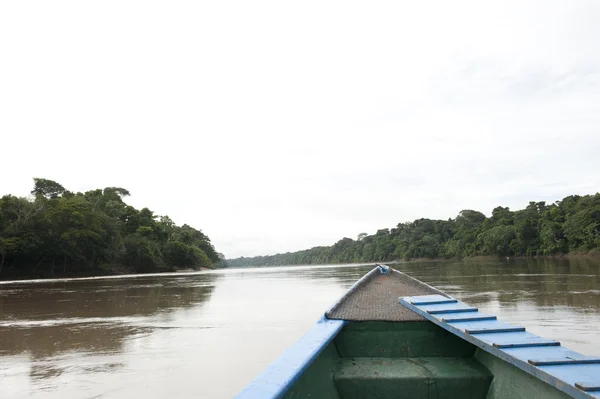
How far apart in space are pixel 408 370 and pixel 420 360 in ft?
1.16

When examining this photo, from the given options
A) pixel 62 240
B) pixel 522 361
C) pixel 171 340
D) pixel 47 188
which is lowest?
pixel 171 340

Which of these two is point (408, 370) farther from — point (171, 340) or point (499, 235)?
point (499, 235)

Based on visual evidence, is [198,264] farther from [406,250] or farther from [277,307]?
[277,307]

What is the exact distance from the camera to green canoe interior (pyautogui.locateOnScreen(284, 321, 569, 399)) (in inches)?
86.6

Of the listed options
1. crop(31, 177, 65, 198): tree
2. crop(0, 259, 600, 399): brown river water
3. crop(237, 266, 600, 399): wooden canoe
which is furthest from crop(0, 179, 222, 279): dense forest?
crop(237, 266, 600, 399): wooden canoe

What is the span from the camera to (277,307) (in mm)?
8922

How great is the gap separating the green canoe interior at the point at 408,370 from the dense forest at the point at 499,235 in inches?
1577

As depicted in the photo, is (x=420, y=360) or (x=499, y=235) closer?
(x=420, y=360)

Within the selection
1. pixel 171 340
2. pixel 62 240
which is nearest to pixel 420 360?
pixel 171 340

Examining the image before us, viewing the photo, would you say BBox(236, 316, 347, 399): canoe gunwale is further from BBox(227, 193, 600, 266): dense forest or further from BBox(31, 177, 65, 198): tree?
BBox(31, 177, 65, 198): tree

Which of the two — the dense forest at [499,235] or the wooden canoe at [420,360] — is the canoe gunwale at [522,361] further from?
the dense forest at [499,235]

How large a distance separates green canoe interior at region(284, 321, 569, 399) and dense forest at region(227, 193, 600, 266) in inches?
1577

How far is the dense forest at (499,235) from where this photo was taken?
37.2 metres

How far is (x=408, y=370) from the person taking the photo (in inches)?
106
